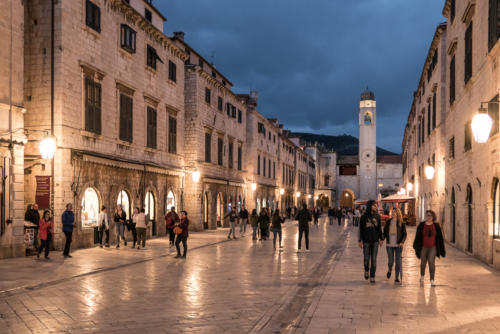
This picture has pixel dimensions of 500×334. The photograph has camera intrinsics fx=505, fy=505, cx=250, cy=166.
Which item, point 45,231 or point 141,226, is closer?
point 45,231

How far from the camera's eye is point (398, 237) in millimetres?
11172

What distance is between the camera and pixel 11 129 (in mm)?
15320

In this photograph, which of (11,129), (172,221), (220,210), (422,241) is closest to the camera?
(422,241)

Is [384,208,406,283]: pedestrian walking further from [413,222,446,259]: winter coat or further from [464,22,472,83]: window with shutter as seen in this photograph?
[464,22,472,83]: window with shutter

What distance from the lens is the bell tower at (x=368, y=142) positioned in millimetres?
81750

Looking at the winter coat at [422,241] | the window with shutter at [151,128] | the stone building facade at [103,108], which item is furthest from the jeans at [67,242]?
the winter coat at [422,241]

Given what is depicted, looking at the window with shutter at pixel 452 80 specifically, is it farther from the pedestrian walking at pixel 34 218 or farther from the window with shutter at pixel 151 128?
the pedestrian walking at pixel 34 218

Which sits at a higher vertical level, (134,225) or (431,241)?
(431,241)

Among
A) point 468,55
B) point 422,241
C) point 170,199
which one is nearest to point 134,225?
point 170,199

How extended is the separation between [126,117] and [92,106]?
2.74m

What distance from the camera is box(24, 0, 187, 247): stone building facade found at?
17.2m

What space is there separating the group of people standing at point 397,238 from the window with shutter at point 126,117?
42.7ft

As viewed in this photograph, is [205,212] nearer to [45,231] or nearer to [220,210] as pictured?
[220,210]

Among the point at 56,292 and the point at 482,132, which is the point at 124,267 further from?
the point at 482,132
